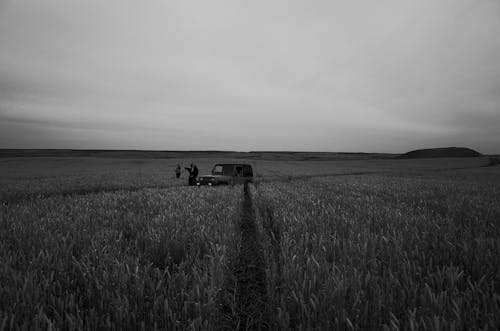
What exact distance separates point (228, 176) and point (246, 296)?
1383 cm

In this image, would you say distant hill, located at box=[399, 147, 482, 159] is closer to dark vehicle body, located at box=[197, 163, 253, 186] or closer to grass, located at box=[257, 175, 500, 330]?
dark vehicle body, located at box=[197, 163, 253, 186]

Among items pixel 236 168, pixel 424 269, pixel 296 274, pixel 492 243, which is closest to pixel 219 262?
pixel 296 274

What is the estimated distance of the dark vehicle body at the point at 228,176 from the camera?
1571 centimetres

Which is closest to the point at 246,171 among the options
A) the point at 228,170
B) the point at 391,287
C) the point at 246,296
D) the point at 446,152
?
the point at 228,170

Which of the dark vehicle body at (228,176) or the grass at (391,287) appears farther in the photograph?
the dark vehicle body at (228,176)

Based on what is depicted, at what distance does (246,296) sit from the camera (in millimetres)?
2830

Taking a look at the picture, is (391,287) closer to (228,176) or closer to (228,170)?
(228,176)

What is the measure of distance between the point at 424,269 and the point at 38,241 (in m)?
5.57

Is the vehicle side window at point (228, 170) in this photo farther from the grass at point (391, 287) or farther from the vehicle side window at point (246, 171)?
the grass at point (391, 287)

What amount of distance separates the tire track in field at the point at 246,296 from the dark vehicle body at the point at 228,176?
37.0 feet

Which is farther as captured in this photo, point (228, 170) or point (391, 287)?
point (228, 170)

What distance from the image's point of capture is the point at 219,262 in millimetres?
2979

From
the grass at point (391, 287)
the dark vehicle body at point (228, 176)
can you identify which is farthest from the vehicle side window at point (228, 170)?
the grass at point (391, 287)

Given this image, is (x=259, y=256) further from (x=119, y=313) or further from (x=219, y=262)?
(x=119, y=313)
